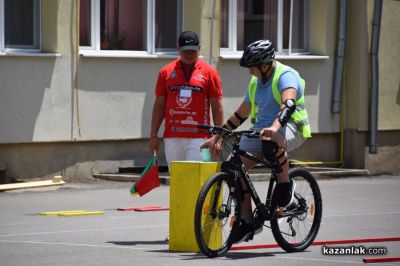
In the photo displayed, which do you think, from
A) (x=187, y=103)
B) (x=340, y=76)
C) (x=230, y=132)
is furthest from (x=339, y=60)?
(x=230, y=132)

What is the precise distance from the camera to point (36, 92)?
17.4m

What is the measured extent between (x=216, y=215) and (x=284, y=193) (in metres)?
0.72

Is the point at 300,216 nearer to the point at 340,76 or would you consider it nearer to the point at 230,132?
the point at 230,132

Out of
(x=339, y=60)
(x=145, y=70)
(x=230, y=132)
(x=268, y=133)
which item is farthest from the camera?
(x=339, y=60)

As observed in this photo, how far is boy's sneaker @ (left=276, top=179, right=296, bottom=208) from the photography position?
10.5m

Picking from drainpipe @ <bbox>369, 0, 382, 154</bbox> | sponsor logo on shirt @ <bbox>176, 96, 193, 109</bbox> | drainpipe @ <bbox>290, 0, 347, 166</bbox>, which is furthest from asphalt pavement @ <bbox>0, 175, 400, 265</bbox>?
drainpipe @ <bbox>290, 0, 347, 166</bbox>

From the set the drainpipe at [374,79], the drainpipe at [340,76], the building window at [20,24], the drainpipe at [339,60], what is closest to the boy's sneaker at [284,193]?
the building window at [20,24]

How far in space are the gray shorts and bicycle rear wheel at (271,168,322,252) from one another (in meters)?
0.33

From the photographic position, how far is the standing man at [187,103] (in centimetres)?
1199

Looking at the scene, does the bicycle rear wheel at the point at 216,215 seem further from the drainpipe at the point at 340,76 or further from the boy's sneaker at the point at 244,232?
the drainpipe at the point at 340,76

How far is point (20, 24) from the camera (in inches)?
693

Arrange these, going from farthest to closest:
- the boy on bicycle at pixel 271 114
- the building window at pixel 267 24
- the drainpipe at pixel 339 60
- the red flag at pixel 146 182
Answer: the drainpipe at pixel 339 60, the building window at pixel 267 24, the red flag at pixel 146 182, the boy on bicycle at pixel 271 114

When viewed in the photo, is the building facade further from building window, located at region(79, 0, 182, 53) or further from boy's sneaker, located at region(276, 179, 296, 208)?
boy's sneaker, located at region(276, 179, 296, 208)

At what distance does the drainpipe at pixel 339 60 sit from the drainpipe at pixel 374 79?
51 cm
